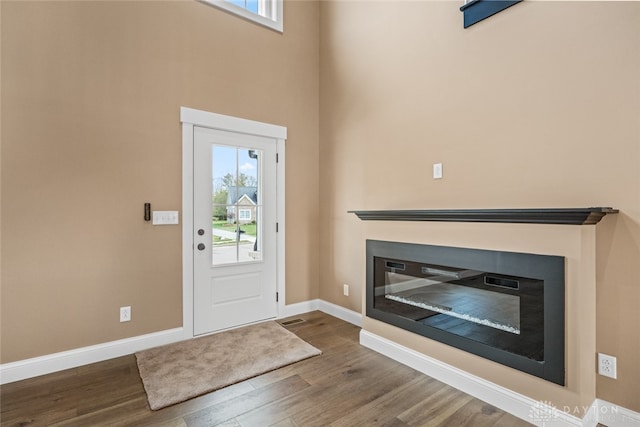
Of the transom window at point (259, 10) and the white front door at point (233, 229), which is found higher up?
the transom window at point (259, 10)

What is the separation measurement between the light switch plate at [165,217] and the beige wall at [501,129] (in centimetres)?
175

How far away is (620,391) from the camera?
178 centimetres

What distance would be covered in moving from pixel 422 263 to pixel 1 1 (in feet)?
12.1

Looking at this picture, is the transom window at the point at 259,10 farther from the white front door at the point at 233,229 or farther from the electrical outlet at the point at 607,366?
the electrical outlet at the point at 607,366

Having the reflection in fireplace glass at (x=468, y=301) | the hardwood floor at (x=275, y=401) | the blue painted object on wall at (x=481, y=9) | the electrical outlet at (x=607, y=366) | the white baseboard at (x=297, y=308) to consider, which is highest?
the blue painted object on wall at (x=481, y=9)

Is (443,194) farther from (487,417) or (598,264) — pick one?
(487,417)

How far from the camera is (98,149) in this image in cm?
264

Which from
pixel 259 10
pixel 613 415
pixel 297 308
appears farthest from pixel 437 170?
pixel 259 10

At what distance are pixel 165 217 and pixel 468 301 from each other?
265 cm

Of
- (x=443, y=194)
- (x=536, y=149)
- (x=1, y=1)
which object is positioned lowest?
(x=443, y=194)

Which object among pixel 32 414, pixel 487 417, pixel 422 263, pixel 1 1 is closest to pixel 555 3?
pixel 422 263

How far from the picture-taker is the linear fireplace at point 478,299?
71.6 inches

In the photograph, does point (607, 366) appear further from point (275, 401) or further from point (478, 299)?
point (275, 401)

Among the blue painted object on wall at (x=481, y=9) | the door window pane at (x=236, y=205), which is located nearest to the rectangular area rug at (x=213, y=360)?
the door window pane at (x=236, y=205)
